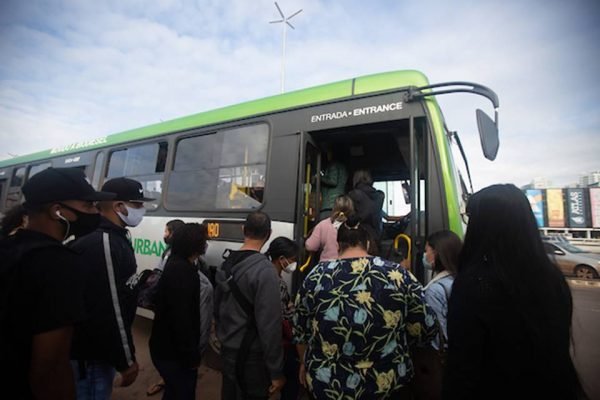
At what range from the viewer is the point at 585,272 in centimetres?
1255

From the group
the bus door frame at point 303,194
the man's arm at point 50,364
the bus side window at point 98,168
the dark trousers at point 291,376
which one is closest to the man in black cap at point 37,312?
the man's arm at point 50,364

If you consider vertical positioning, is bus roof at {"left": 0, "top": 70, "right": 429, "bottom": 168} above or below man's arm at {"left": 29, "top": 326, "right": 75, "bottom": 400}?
above

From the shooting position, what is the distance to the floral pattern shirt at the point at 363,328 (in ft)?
4.76

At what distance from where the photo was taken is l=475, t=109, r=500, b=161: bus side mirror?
2545 mm

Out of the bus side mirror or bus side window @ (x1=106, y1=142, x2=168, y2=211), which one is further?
bus side window @ (x1=106, y1=142, x2=168, y2=211)

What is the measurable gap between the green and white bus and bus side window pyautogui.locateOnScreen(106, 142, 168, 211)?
18mm

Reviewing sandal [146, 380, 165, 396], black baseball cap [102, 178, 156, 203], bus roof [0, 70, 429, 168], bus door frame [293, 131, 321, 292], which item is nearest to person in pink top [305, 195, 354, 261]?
bus door frame [293, 131, 321, 292]

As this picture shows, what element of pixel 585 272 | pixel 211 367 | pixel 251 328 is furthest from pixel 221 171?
pixel 585 272

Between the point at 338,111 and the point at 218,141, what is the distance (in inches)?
66.5

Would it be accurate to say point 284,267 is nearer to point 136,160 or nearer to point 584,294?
point 136,160

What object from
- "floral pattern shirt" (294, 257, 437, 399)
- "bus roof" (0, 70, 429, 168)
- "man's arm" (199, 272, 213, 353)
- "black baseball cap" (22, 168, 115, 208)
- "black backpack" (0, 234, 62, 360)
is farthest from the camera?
"bus roof" (0, 70, 429, 168)

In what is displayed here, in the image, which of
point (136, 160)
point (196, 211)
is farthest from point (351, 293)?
point (136, 160)

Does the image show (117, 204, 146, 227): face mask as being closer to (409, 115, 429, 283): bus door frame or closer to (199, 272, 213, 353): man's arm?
(199, 272, 213, 353): man's arm

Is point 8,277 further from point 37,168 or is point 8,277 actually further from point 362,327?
point 37,168
